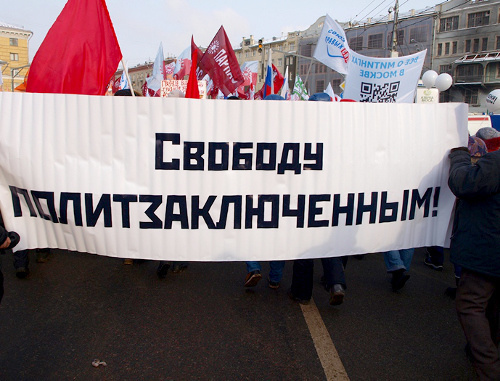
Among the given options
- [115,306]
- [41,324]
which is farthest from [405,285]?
[41,324]

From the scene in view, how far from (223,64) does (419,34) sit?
51409 millimetres

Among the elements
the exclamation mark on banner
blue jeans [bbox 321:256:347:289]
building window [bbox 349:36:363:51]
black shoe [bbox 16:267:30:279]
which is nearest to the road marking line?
blue jeans [bbox 321:256:347:289]

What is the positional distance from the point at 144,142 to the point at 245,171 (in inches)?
31.9

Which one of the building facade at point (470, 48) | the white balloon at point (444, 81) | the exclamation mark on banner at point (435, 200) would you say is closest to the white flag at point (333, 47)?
the exclamation mark on banner at point (435, 200)

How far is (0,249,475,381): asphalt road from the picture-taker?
2781 mm

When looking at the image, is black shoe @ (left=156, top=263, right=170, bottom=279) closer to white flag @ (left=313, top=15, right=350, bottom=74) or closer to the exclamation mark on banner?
the exclamation mark on banner

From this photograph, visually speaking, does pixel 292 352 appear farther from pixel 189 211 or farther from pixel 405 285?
pixel 405 285

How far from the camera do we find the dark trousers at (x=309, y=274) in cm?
371

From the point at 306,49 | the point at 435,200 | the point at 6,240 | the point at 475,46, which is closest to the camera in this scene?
the point at 6,240

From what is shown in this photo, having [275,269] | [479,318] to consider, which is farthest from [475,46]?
[479,318]

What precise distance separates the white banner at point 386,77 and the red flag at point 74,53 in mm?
5175

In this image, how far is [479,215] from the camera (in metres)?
2.57

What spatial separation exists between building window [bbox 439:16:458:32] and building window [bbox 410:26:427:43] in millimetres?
1914

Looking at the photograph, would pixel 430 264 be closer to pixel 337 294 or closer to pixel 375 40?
pixel 337 294
